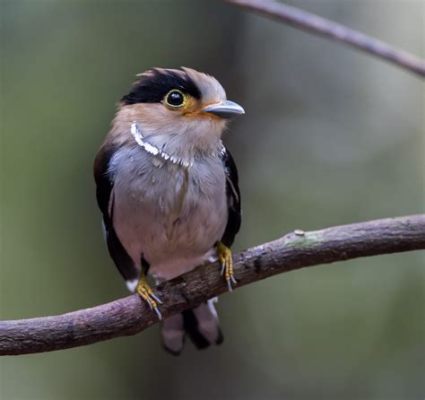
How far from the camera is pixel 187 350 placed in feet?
14.2

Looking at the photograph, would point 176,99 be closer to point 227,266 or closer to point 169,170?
point 169,170

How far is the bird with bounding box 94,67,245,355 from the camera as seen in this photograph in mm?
2760

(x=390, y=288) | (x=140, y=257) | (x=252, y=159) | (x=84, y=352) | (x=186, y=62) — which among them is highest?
(x=186, y=62)

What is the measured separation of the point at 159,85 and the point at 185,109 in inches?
5.7

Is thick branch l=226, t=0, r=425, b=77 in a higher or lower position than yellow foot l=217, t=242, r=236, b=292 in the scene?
higher

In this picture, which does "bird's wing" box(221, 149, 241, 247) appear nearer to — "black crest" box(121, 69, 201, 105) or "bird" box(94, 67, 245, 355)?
"bird" box(94, 67, 245, 355)

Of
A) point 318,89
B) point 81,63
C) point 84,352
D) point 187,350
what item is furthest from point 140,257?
point 318,89

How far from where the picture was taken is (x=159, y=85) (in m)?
2.82

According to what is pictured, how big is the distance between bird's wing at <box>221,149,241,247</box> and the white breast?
0.05m

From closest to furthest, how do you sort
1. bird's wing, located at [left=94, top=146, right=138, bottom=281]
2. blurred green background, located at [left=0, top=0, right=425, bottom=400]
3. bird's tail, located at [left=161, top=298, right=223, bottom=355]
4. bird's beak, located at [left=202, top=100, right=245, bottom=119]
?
1. bird's beak, located at [left=202, top=100, right=245, bottom=119]
2. bird's wing, located at [left=94, top=146, right=138, bottom=281]
3. bird's tail, located at [left=161, top=298, right=223, bottom=355]
4. blurred green background, located at [left=0, top=0, right=425, bottom=400]

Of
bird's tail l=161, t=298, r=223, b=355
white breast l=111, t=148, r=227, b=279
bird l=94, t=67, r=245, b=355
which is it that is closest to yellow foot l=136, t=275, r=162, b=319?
bird l=94, t=67, r=245, b=355

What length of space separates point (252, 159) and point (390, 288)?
1.30 m

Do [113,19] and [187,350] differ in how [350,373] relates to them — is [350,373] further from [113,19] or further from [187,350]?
[113,19]

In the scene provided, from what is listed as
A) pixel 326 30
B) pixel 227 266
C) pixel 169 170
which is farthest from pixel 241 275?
pixel 326 30
